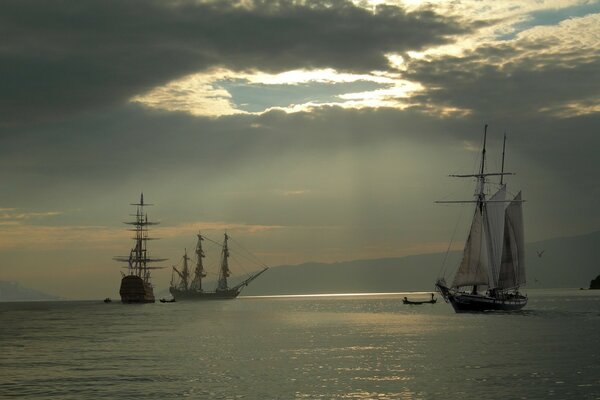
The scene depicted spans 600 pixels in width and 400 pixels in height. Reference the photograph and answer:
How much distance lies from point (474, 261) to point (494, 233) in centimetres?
808

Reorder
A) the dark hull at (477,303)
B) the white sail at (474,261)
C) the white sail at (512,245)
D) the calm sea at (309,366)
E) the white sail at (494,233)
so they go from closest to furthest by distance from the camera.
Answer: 1. the calm sea at (309,366)
2. the white sail at (474,261)
3. the white sail at (494,233)
4. the dark hull at (477,303)
5. the white sail at (512,245)

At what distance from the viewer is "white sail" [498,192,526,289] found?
451 ft

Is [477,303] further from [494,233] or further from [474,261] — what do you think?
[494,233]

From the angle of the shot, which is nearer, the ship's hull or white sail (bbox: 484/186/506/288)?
white sail (bbox: 484/186/506/288)

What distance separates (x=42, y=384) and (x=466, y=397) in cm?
2717

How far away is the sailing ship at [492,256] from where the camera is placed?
132375 mm

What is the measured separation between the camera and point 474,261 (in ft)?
433

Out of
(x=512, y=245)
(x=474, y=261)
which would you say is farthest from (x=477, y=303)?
(x=512, y=245)

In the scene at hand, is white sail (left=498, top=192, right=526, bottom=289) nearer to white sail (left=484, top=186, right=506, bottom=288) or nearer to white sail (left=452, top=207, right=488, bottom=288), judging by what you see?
white sail (left=484, top=186, right=506, bottom=288)

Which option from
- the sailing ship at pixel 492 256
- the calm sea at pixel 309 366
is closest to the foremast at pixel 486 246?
the sailing ship at pixel 492 256

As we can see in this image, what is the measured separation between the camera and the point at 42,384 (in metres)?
47.5

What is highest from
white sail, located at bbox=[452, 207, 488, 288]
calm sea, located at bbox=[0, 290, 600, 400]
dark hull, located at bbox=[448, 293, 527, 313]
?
white sail, located at bbox=[452, 207, 488, 288]

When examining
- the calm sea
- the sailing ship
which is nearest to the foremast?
the sailing ship

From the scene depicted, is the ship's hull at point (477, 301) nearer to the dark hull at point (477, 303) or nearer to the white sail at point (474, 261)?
the dark hull at point (477, 303)
